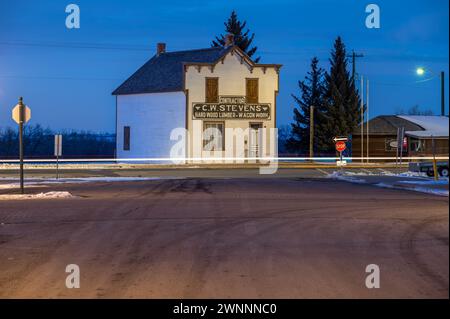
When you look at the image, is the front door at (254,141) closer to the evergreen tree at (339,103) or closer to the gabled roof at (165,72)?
the gabled roof at (165,72)

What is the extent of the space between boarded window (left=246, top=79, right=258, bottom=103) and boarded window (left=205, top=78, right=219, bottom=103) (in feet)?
7.53

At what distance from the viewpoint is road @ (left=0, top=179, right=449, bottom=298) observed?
8242 millimetres

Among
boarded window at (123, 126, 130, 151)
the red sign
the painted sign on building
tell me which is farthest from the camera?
boarded window at (123, 126, 130, 151)

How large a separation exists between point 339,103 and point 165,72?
16.4 metres

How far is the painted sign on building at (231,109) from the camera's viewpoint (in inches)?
1911

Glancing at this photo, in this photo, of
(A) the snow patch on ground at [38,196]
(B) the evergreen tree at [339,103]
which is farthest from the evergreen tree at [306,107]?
(A) the snow patch on ground at [38,196]

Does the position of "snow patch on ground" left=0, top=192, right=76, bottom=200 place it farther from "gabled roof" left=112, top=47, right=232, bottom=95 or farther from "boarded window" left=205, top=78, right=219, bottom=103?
"boarded window" left=205, top=78, right=219, bottom=103

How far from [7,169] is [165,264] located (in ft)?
116

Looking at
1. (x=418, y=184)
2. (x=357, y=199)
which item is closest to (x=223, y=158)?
(x=418, y=184)

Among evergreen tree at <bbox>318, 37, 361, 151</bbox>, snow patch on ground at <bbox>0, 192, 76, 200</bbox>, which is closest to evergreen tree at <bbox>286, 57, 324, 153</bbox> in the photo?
evergreen tree at <bbox>318, 37, 361, 151</bbox>

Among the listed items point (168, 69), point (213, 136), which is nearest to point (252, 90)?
point (213, 136)

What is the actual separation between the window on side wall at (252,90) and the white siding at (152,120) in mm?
4722
